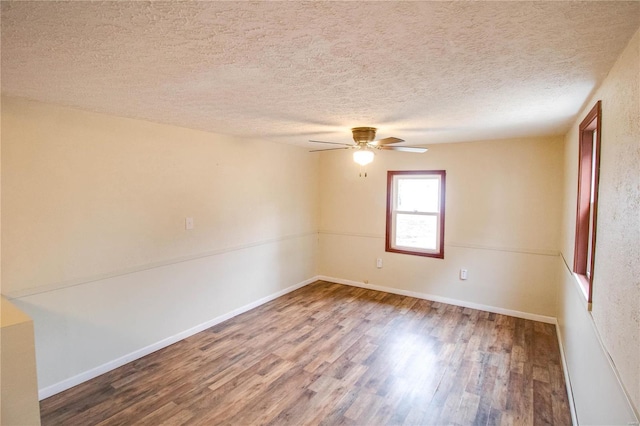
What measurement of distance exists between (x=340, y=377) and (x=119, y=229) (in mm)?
2286

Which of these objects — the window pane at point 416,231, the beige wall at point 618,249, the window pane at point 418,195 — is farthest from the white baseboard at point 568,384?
the window pane at point 418,195

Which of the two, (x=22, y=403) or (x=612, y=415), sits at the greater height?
(x=612, y=415)

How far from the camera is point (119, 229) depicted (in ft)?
9.36

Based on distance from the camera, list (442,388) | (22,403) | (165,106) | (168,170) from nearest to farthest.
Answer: (22,403), (165,106), (442,388), (168,170)

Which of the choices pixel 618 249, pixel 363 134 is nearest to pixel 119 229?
pixel 363 134

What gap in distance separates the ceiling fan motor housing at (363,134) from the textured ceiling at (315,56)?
0.56 metres

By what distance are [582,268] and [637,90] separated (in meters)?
1.76

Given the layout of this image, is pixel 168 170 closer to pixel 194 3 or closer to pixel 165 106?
pixel 165 106

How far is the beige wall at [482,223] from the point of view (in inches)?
154

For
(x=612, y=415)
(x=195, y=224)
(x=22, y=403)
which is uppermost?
(x=195, y=224)

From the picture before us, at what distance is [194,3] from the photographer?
3.52ft

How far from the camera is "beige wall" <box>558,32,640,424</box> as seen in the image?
1.17 metres

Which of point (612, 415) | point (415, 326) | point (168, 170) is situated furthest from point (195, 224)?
point (612, 415)

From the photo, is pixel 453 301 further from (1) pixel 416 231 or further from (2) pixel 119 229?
(2) pixel 119 229
